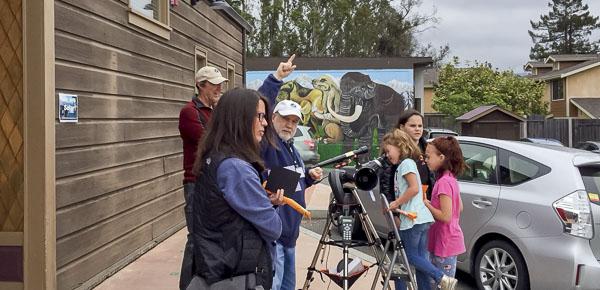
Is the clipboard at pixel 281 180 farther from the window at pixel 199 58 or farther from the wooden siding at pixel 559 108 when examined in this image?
the wooden siding at pixel 559 108

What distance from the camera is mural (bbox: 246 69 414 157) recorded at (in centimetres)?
2609

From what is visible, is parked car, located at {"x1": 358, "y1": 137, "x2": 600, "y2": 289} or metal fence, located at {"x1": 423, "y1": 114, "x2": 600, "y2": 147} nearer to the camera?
parked car, located at {"x1": 358, "y1": 137, "x2": 600, "y2": 289}

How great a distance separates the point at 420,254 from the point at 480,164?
180 centimetres

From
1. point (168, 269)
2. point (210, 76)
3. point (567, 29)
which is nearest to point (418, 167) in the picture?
point (210, 76)

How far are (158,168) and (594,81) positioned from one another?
3771 centimetres

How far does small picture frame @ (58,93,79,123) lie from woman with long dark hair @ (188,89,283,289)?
2200 mm

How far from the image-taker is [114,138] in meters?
5.66

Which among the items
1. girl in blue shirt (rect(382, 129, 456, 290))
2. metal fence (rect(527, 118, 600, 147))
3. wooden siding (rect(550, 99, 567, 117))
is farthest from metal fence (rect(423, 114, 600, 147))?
girl in blue shirt (rect(382, 129, 456, 290))

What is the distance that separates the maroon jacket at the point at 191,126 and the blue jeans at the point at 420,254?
5.92 ft

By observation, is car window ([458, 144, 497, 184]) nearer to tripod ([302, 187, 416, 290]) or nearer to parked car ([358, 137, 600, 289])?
parked car ([358, 137, 600, 289])

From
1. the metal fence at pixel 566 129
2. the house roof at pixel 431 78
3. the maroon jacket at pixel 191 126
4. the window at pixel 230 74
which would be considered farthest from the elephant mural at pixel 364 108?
the maroon jacket at pixel 191 126

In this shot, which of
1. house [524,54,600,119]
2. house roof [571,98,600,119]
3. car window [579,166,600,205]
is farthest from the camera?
house [524,54,600,119]

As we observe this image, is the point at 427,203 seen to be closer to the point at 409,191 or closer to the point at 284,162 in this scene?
the point at 409,191

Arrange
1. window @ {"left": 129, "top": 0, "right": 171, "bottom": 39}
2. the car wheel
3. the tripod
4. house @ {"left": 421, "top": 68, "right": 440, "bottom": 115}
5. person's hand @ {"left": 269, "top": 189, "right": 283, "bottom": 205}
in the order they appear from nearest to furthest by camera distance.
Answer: person's hand @ {"left": 269, "top": 189, "right": 283, "bottom": 205} → the tripod → the car wheel → window @ {"left": 129, "top": 0, "right": 171, "bottom": 39} → house @ {"left": 421, "top": 68, "right": 440, "bottom": 115}
